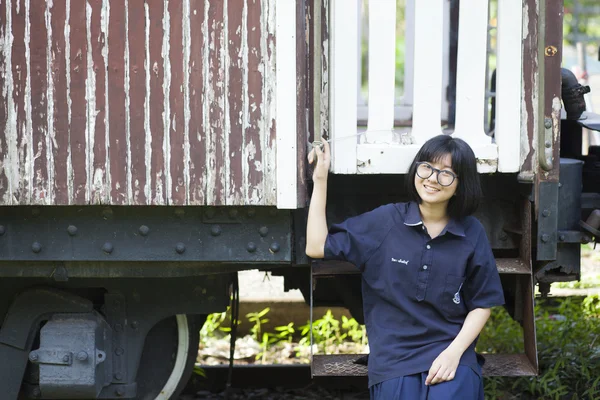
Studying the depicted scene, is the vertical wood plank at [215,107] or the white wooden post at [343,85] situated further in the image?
the white wooden post at [343,85]

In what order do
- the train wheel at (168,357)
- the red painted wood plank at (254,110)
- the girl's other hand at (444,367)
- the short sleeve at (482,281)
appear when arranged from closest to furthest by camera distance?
the girl's other hand at (444,367)
the short sleeve at (482,281)
the red painted wood plank at (254,110)
the train wheel at (168,357)

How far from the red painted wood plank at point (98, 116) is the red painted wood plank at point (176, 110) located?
0.26 meters

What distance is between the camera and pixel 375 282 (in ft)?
9.99

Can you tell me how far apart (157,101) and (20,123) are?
0.55 m

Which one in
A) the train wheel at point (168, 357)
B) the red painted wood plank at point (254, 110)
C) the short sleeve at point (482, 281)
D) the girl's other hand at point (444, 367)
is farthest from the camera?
the train wheel at point (168, 357)

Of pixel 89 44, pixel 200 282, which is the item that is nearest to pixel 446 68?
pixel 200 282

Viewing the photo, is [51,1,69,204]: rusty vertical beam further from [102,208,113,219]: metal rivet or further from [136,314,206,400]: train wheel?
[136,314,206,400]: train wheel

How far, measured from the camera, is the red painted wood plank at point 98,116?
3098 millimetres

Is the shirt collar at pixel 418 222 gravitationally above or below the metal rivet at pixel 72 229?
above

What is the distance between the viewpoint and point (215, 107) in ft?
10.3

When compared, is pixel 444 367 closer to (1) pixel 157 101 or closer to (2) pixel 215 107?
(2) pixel 215 107

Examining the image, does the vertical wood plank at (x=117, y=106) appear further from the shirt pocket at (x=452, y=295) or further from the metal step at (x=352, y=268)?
the shirt pocket at (x=452, y=295)

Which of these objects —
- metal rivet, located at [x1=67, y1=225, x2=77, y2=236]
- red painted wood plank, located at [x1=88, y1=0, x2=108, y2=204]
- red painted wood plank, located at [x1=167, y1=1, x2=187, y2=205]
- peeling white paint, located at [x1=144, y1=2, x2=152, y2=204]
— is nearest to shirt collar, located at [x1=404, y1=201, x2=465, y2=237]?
red painted wood plank, located at [x1=167, y1=1, x2=187, y2=205]

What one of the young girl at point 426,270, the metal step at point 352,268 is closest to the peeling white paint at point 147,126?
the young girl at point 426,270
